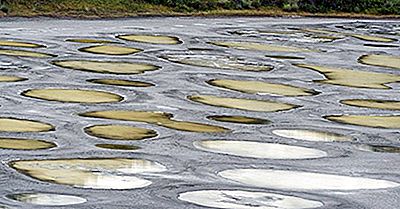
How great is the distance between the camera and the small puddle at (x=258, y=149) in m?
12.4

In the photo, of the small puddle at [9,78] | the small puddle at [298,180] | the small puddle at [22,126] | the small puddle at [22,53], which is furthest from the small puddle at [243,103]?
the small puddle at [22,53]

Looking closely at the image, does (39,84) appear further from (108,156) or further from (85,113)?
(108,156)

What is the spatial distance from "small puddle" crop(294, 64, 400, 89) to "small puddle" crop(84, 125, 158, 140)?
282 inches

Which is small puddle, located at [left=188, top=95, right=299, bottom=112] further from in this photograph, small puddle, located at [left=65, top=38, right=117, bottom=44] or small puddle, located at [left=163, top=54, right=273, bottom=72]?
small puddle, located at [left=65, top=38, right=117, bottom=44]

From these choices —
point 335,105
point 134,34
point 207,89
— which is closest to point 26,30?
point 134,34

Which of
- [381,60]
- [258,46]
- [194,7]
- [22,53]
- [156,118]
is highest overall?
[156,118]

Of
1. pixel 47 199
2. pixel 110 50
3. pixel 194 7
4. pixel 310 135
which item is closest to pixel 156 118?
pixel 310 135

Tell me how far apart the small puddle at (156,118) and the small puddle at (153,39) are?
10.8 m

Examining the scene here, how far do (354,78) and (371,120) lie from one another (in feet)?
18.4

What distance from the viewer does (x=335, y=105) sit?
17.1 m

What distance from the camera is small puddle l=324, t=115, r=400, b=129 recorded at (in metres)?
15.3

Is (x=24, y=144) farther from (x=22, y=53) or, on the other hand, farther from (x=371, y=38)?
(x=371, y=38)

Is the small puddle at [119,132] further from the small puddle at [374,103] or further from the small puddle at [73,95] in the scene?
the small puddle at [374,103]

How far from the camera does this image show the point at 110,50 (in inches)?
916
